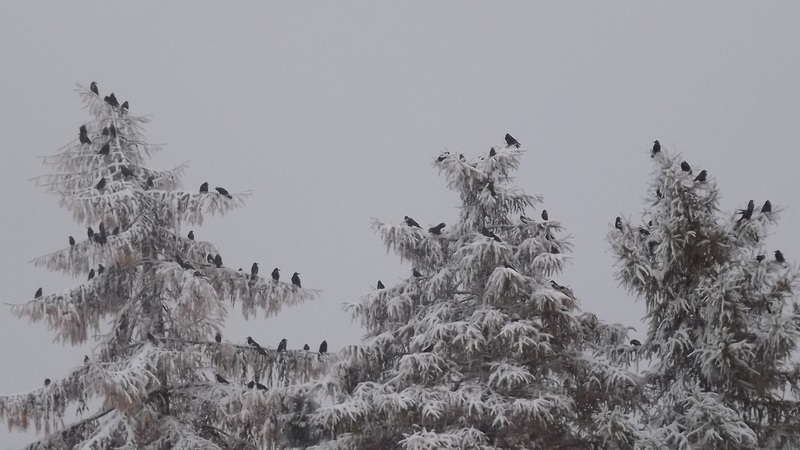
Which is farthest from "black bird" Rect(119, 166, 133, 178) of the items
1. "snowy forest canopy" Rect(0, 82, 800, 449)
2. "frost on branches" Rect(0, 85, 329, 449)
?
"snowy forest canopy" Rect(0, 82, 800, 449)

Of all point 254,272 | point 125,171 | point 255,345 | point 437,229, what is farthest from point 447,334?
point 125,171

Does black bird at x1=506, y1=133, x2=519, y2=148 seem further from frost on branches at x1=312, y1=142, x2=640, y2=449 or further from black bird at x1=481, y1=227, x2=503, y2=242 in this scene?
black bird at x1=481, y1=227, x2=503, y2=242

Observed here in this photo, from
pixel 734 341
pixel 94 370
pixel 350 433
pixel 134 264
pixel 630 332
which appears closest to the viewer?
pixel 94 370

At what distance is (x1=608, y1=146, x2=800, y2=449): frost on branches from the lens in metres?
9.55

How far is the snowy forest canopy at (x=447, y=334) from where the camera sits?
984cm

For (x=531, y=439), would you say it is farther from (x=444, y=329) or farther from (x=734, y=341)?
(x=734, y=341)

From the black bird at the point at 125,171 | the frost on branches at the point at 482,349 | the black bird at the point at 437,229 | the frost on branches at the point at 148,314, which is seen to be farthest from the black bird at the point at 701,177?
the black bird at the point at 125,171

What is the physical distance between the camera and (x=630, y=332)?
12062mm

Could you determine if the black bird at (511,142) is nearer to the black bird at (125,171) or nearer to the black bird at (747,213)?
the black bird at (747,213)

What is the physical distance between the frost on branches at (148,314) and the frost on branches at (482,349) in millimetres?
1052

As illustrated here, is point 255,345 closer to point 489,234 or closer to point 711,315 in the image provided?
point 489,234

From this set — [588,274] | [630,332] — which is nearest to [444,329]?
[630,332]

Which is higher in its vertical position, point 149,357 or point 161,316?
point 161,316

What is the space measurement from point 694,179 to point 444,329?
368cm
